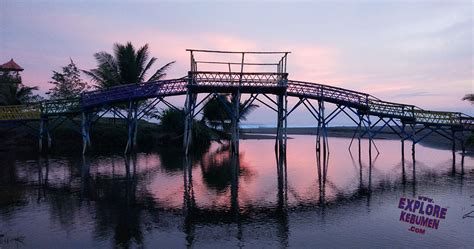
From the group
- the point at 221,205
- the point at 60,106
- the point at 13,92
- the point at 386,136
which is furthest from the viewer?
the point at 386,136

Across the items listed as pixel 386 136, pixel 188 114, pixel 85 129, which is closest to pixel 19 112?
pixel 85 129

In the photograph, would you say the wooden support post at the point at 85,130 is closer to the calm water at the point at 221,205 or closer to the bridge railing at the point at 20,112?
the bridge railing at the point at 20,112

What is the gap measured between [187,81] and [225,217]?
720 inches

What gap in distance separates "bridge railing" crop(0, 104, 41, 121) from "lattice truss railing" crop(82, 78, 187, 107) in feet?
14.8

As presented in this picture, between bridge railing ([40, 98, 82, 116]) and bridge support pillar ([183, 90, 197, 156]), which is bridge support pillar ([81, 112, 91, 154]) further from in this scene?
bridge support pillar ([183, 90, 197, 156])

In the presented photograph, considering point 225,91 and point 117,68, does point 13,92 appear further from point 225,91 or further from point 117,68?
point 225,91

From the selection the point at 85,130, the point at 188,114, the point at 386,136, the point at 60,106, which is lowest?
the point at 386,136

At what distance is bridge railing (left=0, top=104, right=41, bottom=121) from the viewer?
105 ft

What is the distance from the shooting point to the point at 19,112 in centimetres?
3198

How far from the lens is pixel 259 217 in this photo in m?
12.9

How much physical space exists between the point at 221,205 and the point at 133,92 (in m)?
18.6

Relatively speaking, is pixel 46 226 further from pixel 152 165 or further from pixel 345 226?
pixel 152 165

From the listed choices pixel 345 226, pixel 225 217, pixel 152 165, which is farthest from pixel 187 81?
pixel 345 226

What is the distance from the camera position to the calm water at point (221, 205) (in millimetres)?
10695
